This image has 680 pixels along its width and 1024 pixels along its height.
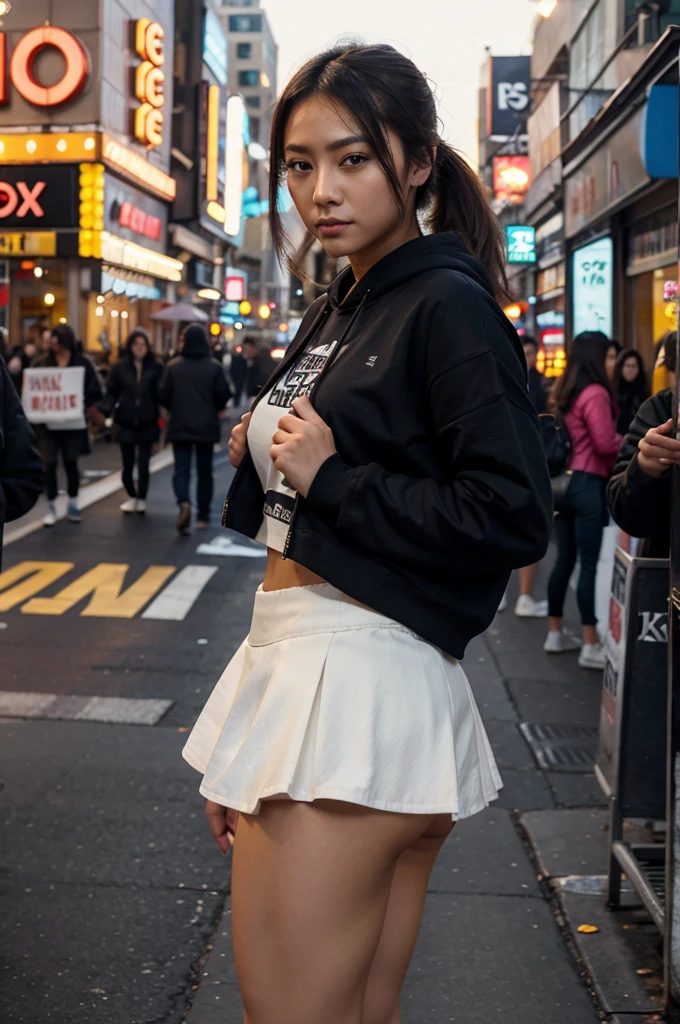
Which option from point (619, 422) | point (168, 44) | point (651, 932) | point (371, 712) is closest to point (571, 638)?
point (619, 422)

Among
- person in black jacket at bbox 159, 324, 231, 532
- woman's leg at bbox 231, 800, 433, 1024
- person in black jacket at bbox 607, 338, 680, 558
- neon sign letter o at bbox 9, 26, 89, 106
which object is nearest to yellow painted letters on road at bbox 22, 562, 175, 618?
person in black jacket at bbox 159, 324, 231, 532

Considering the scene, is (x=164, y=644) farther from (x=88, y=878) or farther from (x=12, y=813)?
(x=88, y=878)

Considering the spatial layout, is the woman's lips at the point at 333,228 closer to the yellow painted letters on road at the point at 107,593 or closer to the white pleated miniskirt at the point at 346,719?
the white pleated miniskirt at the point at 346,719

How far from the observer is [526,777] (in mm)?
5551

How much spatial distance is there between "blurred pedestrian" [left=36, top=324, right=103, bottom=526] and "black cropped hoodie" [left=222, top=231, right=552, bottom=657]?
11.3 metres

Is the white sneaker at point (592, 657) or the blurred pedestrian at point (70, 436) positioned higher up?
the blurred pedestrian at point (70, 436)

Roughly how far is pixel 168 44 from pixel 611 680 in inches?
1446

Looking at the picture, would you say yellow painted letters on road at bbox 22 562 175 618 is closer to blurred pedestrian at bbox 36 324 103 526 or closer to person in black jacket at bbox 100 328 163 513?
blurred pedestrian at bbox 36 324 103 526

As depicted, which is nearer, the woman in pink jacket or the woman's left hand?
the woman's left hand

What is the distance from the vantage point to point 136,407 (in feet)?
Result: 46.0

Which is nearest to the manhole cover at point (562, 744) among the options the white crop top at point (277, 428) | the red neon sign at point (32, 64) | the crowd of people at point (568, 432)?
the crowd of people at point (568, 432)

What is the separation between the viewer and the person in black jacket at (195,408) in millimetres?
13281

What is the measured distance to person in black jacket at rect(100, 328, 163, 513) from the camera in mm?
14031

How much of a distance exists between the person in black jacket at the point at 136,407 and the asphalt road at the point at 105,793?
3805 millimetres
